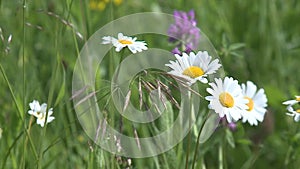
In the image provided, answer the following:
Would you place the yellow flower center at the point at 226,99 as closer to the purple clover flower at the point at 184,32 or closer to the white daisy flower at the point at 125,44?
the white daisy flower at the point at 125,44

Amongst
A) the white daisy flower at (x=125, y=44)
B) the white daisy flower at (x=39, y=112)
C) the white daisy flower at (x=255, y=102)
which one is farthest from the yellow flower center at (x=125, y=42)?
the white daisy flower at (x=255, y=102)

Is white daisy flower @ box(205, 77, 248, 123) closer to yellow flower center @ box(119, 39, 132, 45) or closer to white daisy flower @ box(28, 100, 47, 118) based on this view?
yellow flower center @ box(119, 39, 132, 45)

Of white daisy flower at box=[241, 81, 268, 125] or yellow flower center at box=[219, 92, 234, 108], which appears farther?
white daisy flower at box=[241, 81, 268, 125]

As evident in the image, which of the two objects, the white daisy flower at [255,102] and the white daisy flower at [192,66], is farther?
the white daisy flower at [255,102]

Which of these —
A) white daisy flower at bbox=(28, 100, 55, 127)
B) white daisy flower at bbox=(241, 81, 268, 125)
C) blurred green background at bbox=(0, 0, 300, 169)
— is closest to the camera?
white daisy flower at bbox=(28, 100, 55, 127)

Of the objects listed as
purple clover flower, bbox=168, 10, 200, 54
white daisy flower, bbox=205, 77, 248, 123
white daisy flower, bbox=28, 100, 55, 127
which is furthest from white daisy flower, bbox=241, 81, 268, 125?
white daisy flower, bbox=28, 100, 55, 127

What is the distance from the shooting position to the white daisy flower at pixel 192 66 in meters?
1.04

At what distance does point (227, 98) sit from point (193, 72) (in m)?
0.08

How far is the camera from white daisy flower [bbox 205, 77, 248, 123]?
39.9 inches

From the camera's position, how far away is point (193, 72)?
1050mm

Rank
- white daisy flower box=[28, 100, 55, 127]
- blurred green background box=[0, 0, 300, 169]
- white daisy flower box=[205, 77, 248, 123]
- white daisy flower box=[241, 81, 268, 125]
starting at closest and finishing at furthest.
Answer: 1. white daisy flower box=[205, 77, 248, 123]
2. white daisy flower box=[28, 100, 55, 127]
3. white daisy flower box=[241, 81, 268, 125]
4. blurred green background box=[0, 0, 300, 169]

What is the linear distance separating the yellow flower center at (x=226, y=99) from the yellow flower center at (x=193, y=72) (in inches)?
2.2

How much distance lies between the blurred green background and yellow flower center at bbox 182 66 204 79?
0.98ft

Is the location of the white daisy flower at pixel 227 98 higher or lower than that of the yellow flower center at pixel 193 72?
lower
